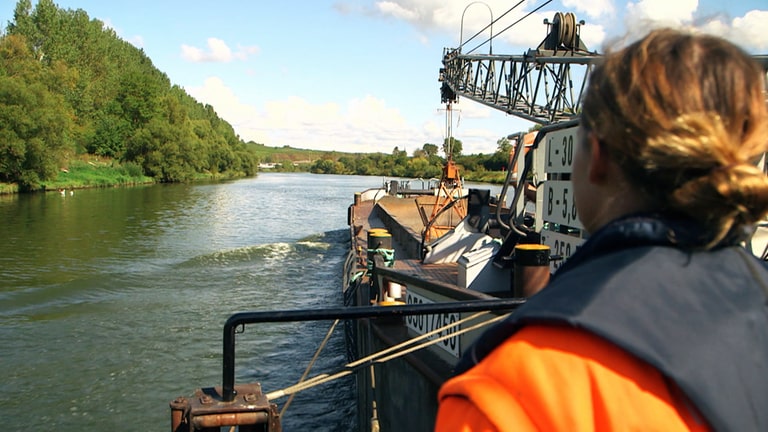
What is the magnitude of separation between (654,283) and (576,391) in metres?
0.21

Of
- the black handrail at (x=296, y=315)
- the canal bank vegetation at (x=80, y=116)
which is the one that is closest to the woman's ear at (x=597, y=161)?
the black handrail at (x=296, y=315)

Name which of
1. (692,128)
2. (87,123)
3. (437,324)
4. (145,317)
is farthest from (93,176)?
(692,128)

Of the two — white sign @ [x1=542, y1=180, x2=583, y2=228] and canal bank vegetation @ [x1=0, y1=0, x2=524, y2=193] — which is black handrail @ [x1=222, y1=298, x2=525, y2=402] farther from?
canal bank vegetation @ [x1=0, y1=0, x2=524, y2=193]

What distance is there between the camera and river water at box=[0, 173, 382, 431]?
977cm

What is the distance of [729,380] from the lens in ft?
3.11

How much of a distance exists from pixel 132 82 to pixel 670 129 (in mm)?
88113

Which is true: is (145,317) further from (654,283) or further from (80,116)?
(80,116)

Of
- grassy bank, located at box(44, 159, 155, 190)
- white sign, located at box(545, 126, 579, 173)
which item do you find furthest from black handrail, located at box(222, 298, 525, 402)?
grassy bank, located at box(44, 159, 155, 190)

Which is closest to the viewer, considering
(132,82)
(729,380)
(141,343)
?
(729,380)

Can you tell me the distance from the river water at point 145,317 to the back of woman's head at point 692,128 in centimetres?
874

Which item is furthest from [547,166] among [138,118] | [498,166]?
[138,118]

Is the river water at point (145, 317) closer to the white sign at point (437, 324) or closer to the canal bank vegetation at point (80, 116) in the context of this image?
the white sign at point (437, 324)

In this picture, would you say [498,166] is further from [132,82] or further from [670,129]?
[670,129]

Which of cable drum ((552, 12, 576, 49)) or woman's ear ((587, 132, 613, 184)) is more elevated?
cable drum ((552, 12, 576, 49))
